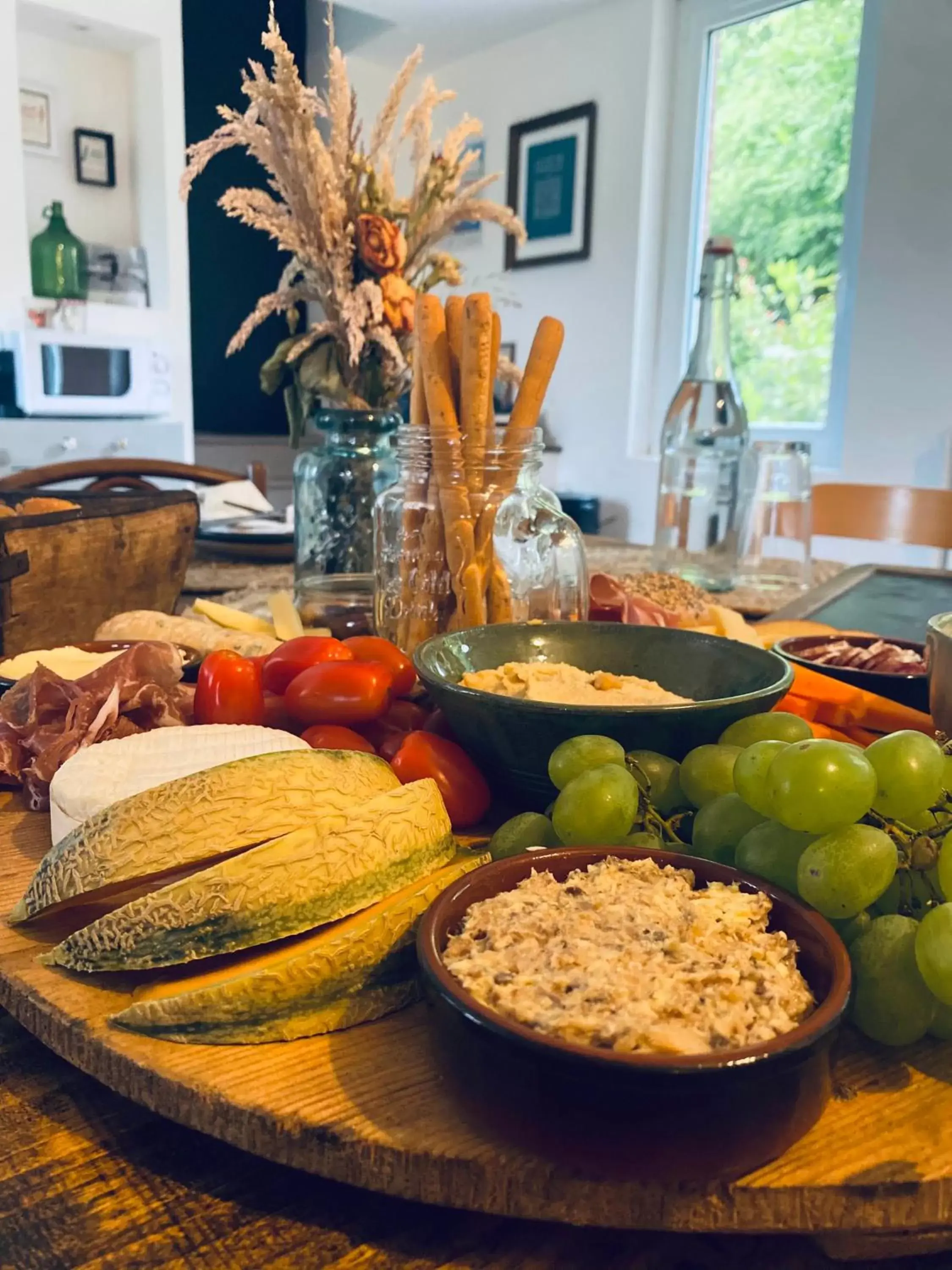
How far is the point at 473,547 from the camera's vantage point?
101 cm

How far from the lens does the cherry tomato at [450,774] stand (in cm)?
74

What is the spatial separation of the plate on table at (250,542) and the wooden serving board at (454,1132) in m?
1.40

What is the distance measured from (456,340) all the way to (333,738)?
1.54ft

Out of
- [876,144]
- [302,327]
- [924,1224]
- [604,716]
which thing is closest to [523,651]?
[604,716]

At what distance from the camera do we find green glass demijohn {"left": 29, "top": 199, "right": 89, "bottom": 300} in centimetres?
377

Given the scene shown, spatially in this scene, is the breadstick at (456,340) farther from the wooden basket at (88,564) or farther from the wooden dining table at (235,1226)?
the wooden dining table at (235,1226)

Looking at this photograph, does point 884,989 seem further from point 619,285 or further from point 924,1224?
point 619,285

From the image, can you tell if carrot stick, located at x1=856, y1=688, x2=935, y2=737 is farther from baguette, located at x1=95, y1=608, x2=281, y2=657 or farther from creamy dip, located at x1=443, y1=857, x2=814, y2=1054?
baguette, located at x1=95, y1=608, x2=281, y2=657

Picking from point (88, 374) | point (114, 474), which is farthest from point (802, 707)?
point (88, 374)

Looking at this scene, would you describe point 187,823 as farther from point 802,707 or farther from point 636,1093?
point 802,707

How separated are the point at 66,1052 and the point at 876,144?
11.8ft

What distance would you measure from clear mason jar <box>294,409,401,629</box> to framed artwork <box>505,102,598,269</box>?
327 centimetres

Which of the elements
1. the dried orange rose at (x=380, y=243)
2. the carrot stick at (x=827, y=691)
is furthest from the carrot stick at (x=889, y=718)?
the dried orange rose at (x=380, y=243)

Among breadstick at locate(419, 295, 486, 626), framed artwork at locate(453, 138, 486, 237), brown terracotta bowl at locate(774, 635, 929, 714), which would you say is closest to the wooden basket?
breadstick at locate(419, 295, 486, 626)
